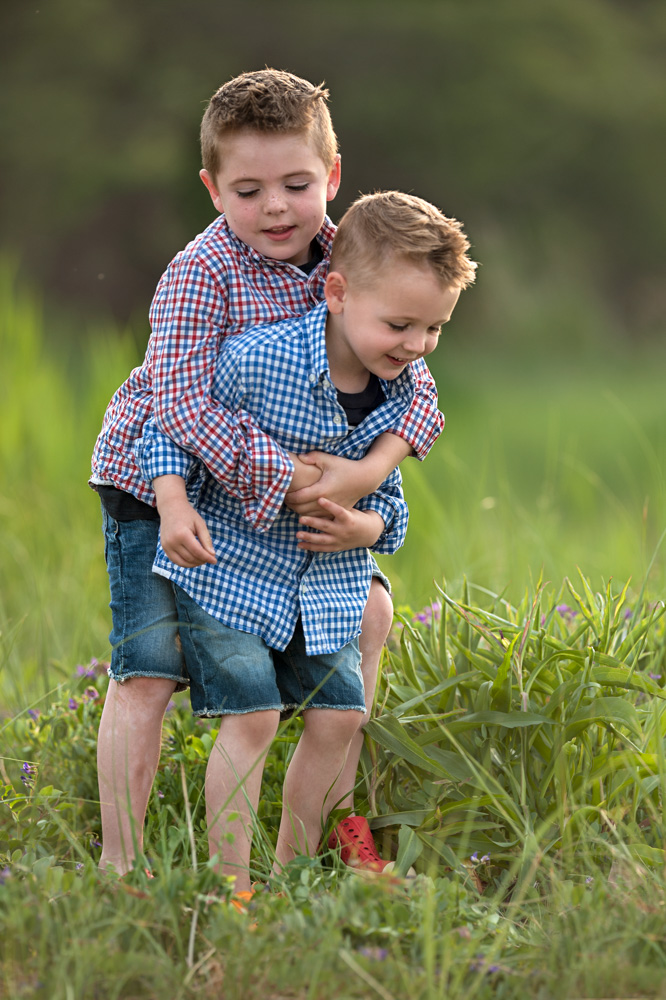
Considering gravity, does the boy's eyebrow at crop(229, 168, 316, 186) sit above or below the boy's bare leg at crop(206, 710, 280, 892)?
above

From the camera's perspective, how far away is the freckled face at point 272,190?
1936mm

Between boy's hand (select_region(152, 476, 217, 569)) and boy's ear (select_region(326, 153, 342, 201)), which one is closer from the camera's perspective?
boy's hand (select_region(152, 476, 217, 569))

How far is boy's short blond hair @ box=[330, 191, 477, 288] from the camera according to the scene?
1.86 metres

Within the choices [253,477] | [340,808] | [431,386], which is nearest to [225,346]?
[253,477]

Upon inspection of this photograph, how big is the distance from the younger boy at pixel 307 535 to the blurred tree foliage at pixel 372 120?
9.26 meters

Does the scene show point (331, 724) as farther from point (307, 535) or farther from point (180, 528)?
point (180, 528)

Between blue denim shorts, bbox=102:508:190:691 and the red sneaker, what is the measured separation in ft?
1.31

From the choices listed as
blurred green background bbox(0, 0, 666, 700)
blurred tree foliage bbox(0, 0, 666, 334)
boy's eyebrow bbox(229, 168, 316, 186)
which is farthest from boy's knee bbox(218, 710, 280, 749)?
blurred tree foliage bbox(0, 0, 666, 334)

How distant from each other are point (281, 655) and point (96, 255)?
11.2 m

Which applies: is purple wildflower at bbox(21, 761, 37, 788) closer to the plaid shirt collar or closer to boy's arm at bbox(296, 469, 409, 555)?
boy's arm at bbox(296, 469, 409, 555)

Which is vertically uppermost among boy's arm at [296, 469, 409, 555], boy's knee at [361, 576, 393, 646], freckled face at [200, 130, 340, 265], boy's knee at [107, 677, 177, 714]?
freckled face at [200, 130, 340, 265]

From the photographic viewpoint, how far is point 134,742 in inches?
77.8

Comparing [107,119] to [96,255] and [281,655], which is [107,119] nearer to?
[96,255]

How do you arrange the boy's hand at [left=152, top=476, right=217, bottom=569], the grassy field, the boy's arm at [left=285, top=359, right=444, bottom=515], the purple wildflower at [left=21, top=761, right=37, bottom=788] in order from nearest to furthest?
the grassy field
the boy's hand at [left=152, top=476, right=217, bottom=569]
the boy's arm at [left=285, top=359, right=444, bottom=515]
the purple wildflower at [left=21, top=761, right=37, bottom=788]
